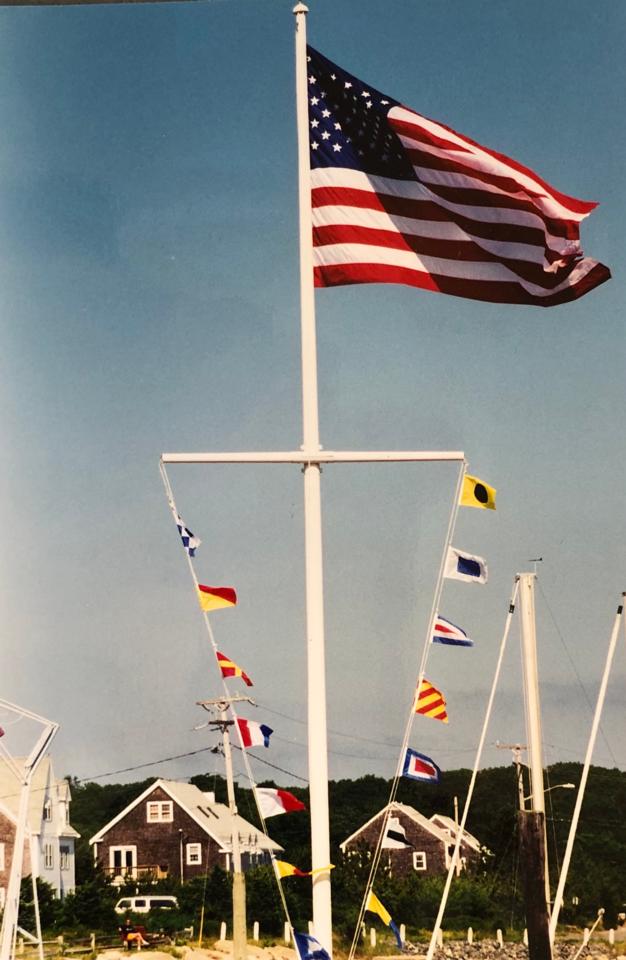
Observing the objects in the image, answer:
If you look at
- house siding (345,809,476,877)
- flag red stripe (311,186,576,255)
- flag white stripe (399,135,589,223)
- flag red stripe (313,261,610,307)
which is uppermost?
flag white stripe (399,135,589,223)

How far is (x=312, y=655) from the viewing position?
887 centimetres

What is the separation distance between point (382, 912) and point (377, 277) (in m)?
5.09

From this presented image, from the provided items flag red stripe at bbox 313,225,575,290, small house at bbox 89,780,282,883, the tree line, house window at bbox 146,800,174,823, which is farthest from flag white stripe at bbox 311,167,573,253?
house window at bbox 146,800,174,823

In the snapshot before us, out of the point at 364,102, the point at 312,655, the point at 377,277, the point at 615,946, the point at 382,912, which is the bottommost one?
the point at 615,946

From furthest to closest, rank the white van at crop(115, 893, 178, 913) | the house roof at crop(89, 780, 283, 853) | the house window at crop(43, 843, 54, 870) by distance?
1. the house roof at crop(89, 780, 283, 853)
2. the house window at crop(43, 843, 54, 870)
3. the white van at crop(115, 893, 178, 913)

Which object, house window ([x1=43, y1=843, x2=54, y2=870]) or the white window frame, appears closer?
house window ([x1=43, y1=843, x2=54, y2=870])

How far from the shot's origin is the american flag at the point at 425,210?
31.8ft

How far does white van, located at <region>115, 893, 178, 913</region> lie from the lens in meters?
20.5

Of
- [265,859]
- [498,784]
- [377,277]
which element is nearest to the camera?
[377,277]

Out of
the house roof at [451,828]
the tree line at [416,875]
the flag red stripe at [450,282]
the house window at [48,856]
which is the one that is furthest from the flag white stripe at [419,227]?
the house roof at [451,828]

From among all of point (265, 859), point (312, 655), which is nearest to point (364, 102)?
point (312, 655)

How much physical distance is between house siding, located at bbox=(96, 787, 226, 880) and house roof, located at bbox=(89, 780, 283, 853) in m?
0.08

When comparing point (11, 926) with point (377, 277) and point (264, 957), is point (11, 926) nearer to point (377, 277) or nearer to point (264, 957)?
point (264, 957)

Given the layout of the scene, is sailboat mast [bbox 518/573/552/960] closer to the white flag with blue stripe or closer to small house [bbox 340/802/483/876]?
the white flag with blue stripe
